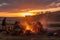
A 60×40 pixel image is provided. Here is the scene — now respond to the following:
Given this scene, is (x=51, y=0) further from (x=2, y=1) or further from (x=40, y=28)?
(x=2, y=1)

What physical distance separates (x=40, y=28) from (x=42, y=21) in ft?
0.56

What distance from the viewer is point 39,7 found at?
15.0 feet

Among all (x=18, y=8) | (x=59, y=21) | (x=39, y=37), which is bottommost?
(x=39, y=37)

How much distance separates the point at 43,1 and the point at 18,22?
721 millimetres

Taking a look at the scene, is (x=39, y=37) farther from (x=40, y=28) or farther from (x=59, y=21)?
(x=59, y=21)

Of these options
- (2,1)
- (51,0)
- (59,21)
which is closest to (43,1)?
(51,0)

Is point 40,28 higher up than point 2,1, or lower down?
lower down

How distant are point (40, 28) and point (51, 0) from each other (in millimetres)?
658

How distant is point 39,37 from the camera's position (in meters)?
4.61

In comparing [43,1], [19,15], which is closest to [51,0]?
[43,1]

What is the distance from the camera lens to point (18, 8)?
4617 mm

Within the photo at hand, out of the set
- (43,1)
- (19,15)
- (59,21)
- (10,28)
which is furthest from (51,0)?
(10,28)

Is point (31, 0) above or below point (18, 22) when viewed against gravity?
above

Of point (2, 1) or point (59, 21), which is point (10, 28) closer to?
point (2, 1)
